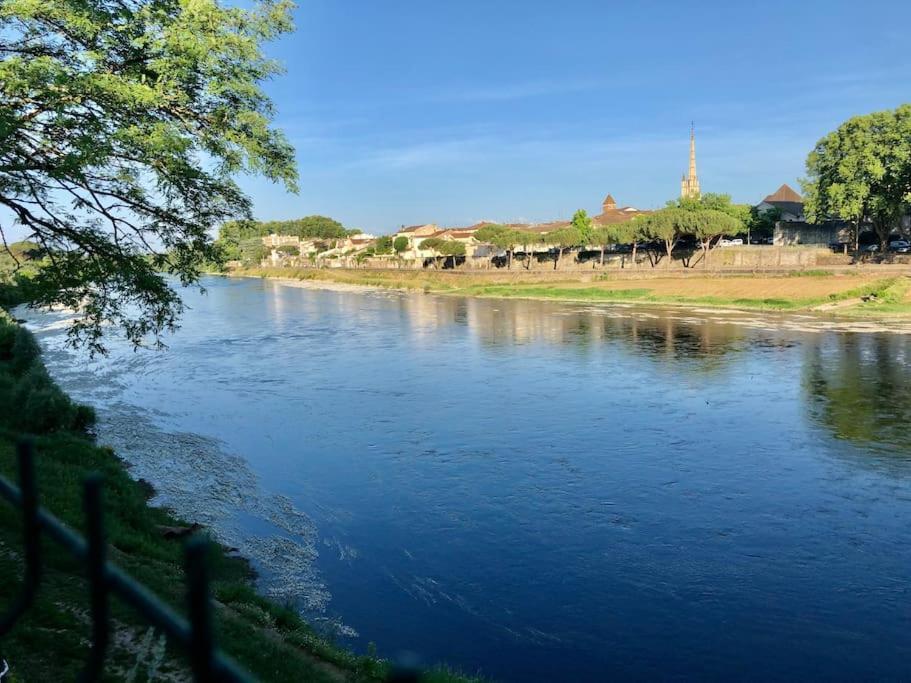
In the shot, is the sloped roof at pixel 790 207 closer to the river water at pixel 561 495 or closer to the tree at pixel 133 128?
the river water at pixel 561 495

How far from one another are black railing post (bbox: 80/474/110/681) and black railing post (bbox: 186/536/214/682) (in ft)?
1.12

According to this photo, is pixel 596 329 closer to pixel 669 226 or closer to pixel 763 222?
pixel 669 226

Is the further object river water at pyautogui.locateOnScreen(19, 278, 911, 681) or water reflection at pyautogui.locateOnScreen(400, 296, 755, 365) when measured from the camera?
water reflection at pyautogui.locateOnScreen(400, 296, 755, 365)

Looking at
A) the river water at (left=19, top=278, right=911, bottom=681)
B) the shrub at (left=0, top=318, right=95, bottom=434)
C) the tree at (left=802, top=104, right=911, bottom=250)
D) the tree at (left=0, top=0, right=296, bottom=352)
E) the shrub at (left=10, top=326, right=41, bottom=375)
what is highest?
the tree at (left=802, top=104, right=911, bottom=250)

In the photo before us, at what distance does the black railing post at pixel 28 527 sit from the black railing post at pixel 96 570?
256 mm

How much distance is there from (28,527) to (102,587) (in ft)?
1.19

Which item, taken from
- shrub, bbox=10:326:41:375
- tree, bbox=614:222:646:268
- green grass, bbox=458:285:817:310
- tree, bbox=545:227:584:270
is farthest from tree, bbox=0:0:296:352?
tree, bbox=545:227:584:270

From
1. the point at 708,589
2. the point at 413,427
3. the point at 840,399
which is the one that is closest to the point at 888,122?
the point at 840,399

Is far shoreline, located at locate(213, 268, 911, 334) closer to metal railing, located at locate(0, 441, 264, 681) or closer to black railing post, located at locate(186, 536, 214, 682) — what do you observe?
metal railing, located at locate(0, 441, 264, 681)

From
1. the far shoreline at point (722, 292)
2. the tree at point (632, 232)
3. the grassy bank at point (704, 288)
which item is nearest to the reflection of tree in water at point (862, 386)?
the far shoreline at point (722, 292)

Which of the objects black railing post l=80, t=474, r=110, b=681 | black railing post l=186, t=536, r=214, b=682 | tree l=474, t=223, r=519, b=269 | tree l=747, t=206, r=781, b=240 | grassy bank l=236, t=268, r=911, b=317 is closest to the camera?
black railing post l=186, t=536, r=214, b=682

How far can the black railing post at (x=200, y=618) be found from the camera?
1.45 metres

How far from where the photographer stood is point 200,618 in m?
1.48

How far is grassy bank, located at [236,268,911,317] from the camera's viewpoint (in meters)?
48.1
